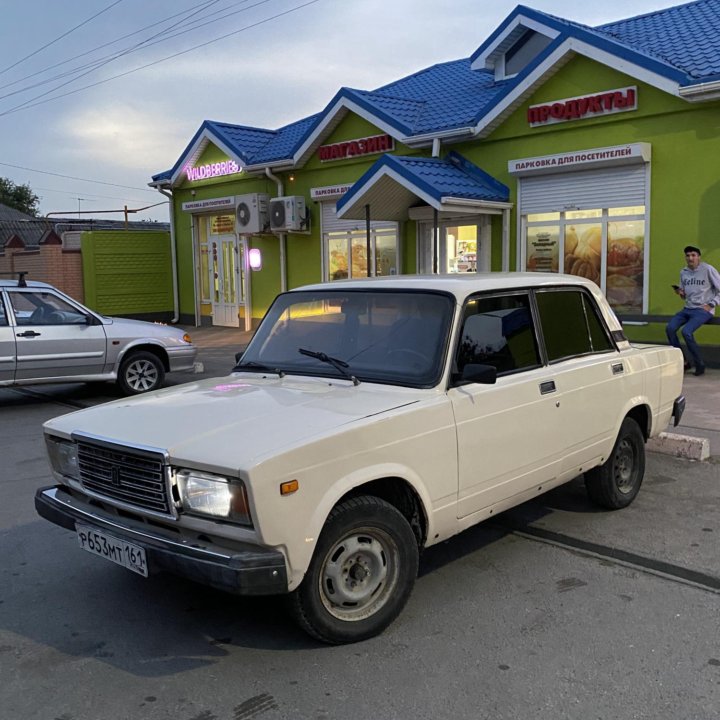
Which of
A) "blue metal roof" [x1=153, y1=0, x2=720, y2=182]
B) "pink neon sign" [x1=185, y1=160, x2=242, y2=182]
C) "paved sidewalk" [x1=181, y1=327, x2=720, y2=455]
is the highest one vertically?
"blue metal roof" [x1=153, y1=0, x2=720, y2=182]

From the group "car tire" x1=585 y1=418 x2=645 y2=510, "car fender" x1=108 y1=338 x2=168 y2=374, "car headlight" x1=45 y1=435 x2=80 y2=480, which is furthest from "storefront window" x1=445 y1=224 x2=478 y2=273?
"car headlight" x1=45 y1=435 x2=80 y2=480

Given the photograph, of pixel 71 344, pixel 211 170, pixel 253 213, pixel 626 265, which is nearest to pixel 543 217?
pixel 626 265

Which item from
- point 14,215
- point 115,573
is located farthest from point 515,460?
point 14,215

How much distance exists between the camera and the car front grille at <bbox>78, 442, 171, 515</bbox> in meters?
3.50

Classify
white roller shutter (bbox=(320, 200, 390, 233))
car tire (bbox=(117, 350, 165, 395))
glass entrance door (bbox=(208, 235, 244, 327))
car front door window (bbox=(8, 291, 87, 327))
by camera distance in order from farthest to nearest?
1. glass entrance door (bbox=(208, 235, 244, 327))
2. white roller shutter (bbox=(320, 200, 390, 233))
3. car tire (bbox=(117, 350, 165, 395))
4. car front door window (bbox=(8, 291, 87, 327))

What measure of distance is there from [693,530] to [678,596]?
1.20 meters

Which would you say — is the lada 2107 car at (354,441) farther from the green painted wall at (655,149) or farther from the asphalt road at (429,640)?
the green painted wall at (655,149)

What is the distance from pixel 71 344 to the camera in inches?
403

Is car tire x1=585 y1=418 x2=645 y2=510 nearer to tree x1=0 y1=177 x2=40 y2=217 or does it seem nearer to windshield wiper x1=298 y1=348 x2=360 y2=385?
windshield wiper x1=298 y1=348 x2=360 y2=385

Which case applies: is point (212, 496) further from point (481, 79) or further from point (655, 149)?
point (481, 79)

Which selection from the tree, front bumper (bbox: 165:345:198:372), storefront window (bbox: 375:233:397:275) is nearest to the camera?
front bumper (bbox: 165:345:198:372)

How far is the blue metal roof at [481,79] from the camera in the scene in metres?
11.9

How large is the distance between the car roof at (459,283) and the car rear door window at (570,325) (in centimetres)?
10

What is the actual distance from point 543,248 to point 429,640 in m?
11.2
